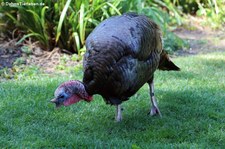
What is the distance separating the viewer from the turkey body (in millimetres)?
4102

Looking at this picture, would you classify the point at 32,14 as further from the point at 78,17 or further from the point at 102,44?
the point at 102,44

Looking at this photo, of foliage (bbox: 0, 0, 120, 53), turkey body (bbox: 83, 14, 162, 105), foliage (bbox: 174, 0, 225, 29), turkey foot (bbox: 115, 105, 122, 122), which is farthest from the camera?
foliage (bbox: 174, 0, 225, 29)

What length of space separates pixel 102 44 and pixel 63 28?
3.69 meters

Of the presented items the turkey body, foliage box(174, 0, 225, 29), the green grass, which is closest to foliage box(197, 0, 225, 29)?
foliage box(174, 0, 225, 29)

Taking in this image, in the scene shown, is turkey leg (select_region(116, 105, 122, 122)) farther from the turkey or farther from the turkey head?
the turkey head

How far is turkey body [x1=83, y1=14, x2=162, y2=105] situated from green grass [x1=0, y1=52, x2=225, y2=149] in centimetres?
43

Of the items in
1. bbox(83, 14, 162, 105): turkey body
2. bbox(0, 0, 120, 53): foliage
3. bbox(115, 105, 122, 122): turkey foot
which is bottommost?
bbox(115, 105, 122, 122): turkey foot

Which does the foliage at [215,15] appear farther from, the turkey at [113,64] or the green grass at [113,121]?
the turkey at [113,64]

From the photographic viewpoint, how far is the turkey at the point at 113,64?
4105 mm

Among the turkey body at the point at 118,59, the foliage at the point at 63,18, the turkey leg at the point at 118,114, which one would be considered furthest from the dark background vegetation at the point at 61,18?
the turkey body at the point at 118,59

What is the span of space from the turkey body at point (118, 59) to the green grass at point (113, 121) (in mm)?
432

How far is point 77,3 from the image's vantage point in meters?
7.41

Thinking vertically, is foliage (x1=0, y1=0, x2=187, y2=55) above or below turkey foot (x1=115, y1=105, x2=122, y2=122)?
above

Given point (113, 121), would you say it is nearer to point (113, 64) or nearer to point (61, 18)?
point (113, 64)
